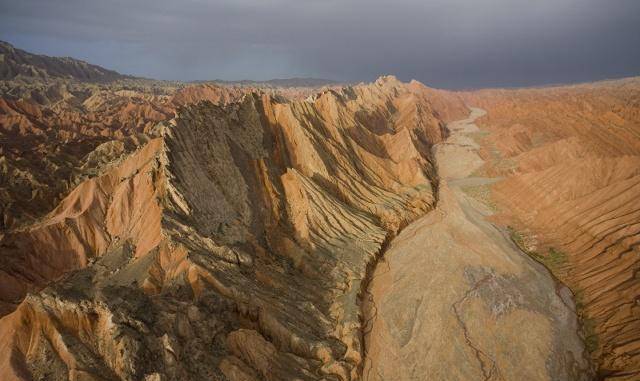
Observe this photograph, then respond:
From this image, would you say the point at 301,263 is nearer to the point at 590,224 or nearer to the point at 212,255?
the point at 212,255

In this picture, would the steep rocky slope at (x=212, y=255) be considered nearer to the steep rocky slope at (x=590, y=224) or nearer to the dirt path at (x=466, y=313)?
the dirt path at (x=466, y=313)

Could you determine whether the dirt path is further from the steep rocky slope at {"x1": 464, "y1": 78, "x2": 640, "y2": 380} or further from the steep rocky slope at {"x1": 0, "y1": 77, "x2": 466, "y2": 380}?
A: the steep rocky slope at {"x1": 0, "y1": 77, "x2": 466, "y2": 380}

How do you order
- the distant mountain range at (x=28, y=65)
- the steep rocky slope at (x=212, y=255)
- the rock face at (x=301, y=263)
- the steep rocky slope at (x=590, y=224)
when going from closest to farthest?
1. the steep rocky slope at (x=212, y=255)
2. the rock face at (x=301, y=263)
3. the steep rocky slope at (x=590, y=224)
4. the distant mountain range at (x=28, y=65)

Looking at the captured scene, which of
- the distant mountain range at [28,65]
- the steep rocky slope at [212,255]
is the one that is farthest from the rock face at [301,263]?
the distant mountain range at [28,65]

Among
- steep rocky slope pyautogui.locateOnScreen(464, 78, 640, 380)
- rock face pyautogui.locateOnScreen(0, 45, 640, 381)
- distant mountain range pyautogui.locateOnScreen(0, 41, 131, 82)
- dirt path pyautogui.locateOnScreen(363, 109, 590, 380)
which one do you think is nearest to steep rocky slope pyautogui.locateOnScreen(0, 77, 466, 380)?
rock face pyautogui.locateOnScreen(0, 45, 640, 381)

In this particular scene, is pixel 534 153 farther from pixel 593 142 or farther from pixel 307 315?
pixel 307 315

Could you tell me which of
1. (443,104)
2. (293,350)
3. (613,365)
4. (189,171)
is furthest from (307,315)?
(443,104)

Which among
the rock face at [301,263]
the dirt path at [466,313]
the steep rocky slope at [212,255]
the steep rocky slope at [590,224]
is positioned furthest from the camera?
the steep rocky slope at [590,224]
